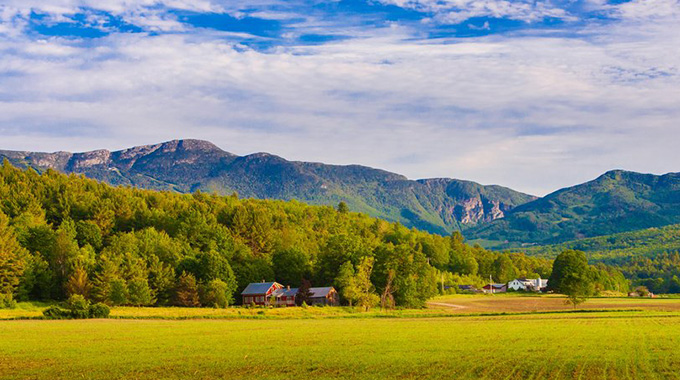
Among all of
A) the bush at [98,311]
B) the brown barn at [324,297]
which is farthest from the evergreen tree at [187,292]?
the bush at [98,311]

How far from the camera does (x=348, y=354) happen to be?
124 ft

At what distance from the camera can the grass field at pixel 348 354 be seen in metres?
30.3

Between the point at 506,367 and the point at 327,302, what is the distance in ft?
282

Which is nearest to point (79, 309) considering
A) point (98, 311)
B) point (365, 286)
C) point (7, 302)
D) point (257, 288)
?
point (98, 311)

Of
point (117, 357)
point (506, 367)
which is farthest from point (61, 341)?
point (506, 367)

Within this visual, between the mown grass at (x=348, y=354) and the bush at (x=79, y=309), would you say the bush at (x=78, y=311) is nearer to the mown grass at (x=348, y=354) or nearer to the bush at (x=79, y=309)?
the bush at (x=79, y=309)

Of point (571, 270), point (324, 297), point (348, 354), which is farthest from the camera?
point (571, 270)

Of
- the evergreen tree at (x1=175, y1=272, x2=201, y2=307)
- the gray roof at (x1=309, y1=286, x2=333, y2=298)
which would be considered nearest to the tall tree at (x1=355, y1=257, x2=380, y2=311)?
the gray roof at (x1=309, y1=286, x2=333, y2=298)

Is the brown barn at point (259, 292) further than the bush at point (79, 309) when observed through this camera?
Yes

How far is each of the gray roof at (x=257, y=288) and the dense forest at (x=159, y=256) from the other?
2.32m

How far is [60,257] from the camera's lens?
4545 inches

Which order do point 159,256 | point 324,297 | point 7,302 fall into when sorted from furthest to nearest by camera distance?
point 159,256
point 324,297
point 7,302

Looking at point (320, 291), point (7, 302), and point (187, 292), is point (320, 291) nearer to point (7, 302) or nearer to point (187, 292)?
point (187, 292)

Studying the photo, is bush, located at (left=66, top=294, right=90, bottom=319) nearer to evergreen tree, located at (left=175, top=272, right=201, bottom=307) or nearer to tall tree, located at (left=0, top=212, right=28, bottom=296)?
tall tree, located at (left=0, top=212, right=28, bottom=296)
